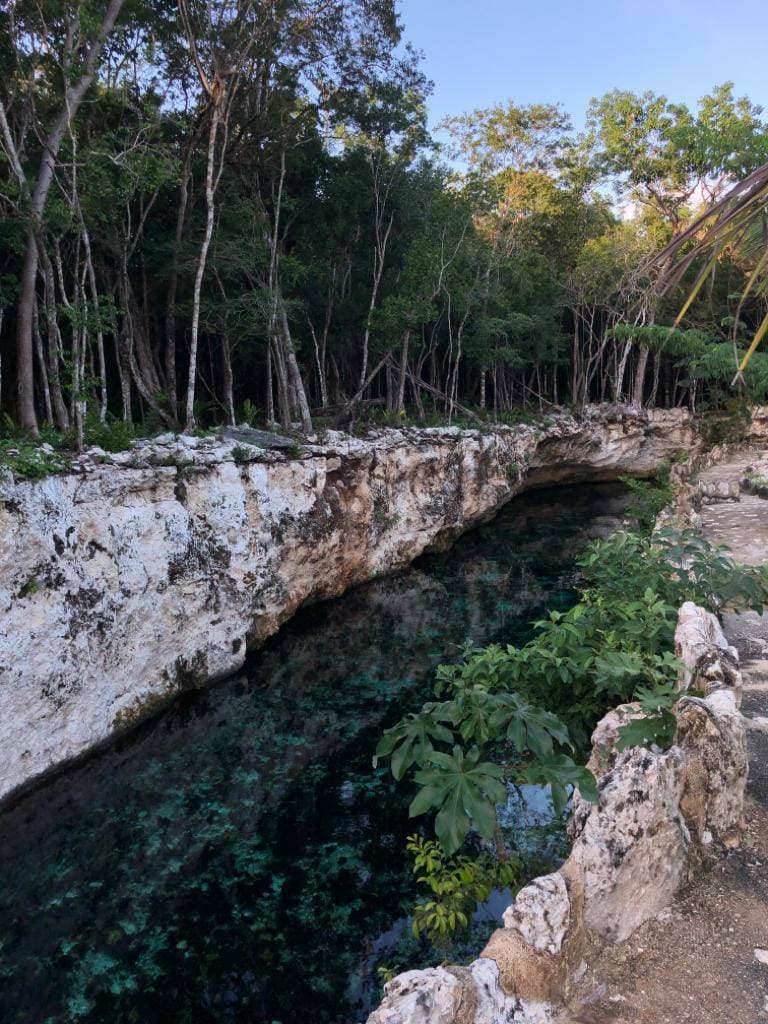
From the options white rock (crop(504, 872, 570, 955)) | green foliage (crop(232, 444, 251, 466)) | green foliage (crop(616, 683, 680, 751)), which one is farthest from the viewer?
green foliage (crop(232, 444, 251, 466))

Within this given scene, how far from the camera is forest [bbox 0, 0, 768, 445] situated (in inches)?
375

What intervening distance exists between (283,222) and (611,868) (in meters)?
18.0

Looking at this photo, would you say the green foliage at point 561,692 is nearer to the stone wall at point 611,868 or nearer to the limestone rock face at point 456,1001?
the stone wall at point 611,868

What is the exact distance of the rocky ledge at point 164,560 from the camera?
265 inches

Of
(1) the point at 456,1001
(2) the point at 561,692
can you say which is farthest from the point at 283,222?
(1) the point at 456,1001

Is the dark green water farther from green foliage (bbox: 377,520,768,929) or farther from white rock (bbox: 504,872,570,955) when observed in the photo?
white rock (bbox: 504,872,570,955)

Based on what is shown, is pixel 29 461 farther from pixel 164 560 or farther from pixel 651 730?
pixel 651 730

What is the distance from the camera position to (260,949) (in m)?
4.82

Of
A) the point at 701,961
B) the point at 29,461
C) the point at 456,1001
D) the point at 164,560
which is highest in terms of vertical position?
the point at 29,461

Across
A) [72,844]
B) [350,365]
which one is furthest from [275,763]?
[350,365]

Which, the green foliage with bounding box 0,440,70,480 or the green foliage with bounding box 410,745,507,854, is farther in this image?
the green foliage with bounding box 0,440,70,480

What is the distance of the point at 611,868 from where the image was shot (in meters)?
3.05

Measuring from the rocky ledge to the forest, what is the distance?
1.45 m

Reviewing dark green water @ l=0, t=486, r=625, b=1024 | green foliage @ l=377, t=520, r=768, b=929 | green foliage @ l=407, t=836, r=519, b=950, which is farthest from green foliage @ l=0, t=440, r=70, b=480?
green foliage @ l=407, t=836, r=519, b=950
